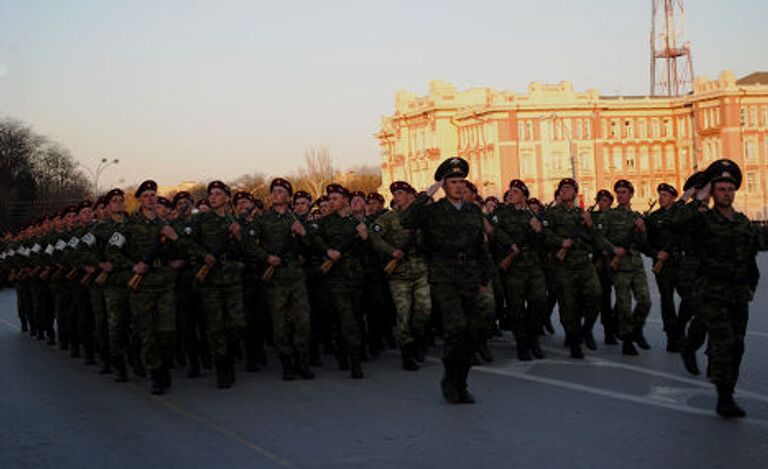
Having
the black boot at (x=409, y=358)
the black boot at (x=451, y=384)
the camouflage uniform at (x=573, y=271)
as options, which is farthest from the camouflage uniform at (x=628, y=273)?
the black boot at (x=451, y=384)

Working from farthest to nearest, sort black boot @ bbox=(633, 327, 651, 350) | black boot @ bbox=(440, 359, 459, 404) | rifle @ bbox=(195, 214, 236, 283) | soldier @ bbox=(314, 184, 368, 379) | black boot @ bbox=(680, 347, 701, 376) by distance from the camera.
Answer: black boot @ bbox=(633, 327, 651, 350)
soldier @ bbox=(314, 184, 368, 379)
rifle @ bbox=(195, 214, 236, 283)
black boot @ bbox=(680, 347, 701, 376)
black boot @ bbox=(440, 359, 459, 404)

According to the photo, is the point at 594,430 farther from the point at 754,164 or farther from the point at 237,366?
the point at 754,164

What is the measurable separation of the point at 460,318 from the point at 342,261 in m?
3.31

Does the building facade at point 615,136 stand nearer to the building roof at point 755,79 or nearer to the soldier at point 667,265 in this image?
the building roof at point 755,79

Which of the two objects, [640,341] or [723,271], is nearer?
[723,271]

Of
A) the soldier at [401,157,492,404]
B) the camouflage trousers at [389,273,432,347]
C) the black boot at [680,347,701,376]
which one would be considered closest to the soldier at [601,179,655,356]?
the black boot at [680,347,701,376]

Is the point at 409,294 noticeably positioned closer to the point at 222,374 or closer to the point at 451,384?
the point at 222,374

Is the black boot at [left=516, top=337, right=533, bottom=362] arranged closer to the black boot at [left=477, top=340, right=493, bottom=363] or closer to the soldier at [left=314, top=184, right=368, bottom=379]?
the black boot at [left=477, top=340, right=493, bottom=363]

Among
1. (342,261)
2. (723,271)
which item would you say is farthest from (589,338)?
(723,271)

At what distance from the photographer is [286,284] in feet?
42.5

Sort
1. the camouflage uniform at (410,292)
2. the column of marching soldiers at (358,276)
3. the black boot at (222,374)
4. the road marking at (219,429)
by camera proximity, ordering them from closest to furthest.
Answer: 1. the road marking at (219,429)
2. the column of marching soldiers at (358,276)
3. the black boot at (222,374)
4. the camouflage uniform at (410,292)

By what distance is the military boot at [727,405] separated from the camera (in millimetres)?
9211

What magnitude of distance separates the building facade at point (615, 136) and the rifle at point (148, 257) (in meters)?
99.3

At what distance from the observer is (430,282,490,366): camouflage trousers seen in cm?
1050
